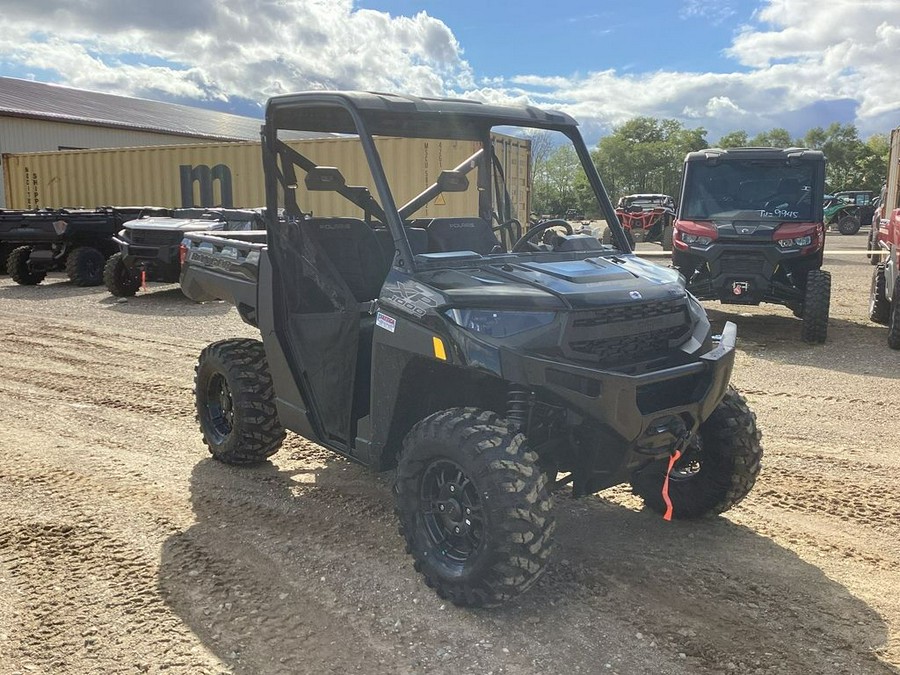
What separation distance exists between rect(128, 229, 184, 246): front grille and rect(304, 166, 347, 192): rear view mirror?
28.8 ft

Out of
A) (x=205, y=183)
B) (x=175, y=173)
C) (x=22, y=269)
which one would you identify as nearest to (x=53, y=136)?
(x=175, y=173)

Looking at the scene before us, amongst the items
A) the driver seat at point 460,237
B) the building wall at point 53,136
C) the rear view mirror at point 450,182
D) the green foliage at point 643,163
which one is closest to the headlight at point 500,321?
the driver seat at point 460,237

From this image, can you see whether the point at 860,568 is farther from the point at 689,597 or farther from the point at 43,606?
the point at 43,606

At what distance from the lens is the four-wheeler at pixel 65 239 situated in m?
13.7

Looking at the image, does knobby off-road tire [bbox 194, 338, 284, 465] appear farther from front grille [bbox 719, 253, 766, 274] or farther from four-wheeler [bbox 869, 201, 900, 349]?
four-wheeler [bbox 869, 201, 900, 349]

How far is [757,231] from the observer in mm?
8953

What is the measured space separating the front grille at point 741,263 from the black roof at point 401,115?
18.5 feet

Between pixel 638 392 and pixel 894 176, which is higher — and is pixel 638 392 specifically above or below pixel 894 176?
below

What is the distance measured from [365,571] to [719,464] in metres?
1.70

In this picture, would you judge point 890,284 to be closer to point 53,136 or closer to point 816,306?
point 816,306

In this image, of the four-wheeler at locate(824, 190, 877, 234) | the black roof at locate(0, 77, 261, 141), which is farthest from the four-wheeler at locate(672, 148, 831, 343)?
the black roof at locate(0, 77, 261, 141)

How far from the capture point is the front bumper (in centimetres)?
282

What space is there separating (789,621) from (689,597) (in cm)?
37

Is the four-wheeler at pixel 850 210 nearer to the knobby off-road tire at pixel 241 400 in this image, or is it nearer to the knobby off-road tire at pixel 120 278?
the knobby off-road tire at pixel 120 278
